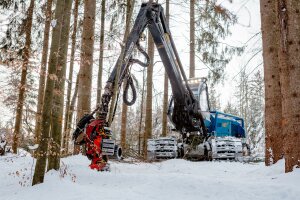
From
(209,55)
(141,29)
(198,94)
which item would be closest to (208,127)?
(198,94)

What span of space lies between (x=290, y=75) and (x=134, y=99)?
3.86 metres

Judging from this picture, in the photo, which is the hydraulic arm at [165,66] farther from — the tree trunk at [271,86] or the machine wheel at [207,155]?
the tree trunk at [271,86]

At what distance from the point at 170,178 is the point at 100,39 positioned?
9663 mm

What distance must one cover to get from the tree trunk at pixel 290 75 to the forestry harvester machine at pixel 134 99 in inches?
132

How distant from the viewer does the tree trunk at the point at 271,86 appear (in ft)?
23.1

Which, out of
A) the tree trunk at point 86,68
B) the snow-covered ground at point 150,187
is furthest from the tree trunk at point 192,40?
the snow-covered ground at point 150,187

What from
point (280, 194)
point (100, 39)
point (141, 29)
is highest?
point (100, 39)

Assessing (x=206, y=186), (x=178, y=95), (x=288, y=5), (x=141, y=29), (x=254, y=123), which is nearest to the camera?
(x=206, y=186)

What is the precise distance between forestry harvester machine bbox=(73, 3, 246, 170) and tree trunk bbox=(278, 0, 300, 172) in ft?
11.0

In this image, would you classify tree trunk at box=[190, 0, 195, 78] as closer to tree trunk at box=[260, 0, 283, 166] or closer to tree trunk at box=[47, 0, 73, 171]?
tree trunk at box=[260, 0, 283, 166]

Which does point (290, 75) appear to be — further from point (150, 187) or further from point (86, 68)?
point (86, 68)

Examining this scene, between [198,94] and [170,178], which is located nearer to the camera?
[170,178]

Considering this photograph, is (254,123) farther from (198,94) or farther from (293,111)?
(293,111)

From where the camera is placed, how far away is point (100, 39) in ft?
46.6
